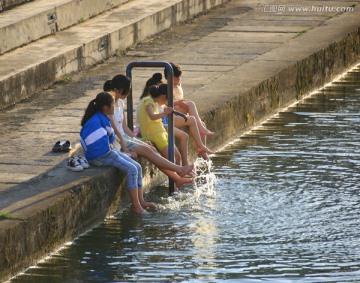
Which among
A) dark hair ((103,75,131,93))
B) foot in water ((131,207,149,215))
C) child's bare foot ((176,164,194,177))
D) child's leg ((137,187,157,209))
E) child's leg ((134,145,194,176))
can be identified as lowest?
foot in water ((131,207,149,215))

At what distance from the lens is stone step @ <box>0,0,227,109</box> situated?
519 inches

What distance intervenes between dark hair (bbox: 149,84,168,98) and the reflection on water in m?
0.84

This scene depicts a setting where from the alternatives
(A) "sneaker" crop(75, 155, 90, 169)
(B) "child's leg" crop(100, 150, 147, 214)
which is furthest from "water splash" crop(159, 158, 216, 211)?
(A) "sneaker" crop(75, 155, 90, 169)

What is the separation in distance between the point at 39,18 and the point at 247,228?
18.9ft

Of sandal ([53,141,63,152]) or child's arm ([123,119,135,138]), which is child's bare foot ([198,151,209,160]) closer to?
child's arm ([123,119,135,138])

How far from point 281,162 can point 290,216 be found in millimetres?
1963

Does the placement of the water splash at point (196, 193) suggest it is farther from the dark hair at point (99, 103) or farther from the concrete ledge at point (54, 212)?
the dark hair at point (99, 103)

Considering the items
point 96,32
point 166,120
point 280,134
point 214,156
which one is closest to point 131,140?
point 166,120

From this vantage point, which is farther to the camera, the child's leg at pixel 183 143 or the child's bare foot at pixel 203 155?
the child's bare foot at pixel 203 155

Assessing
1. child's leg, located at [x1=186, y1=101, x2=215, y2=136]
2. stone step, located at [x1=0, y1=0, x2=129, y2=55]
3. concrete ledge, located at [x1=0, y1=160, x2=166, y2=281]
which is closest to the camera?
concrete ledge, located at [x1=0, y1=160, x2=166, y2=281]

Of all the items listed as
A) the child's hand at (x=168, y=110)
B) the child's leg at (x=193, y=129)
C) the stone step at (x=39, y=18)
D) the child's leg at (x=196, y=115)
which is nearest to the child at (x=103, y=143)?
the child's hand at (x=168, y=110)

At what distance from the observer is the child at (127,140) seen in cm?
1065

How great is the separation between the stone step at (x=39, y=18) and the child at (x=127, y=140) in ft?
11.7

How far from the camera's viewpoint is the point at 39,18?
14883 mm
